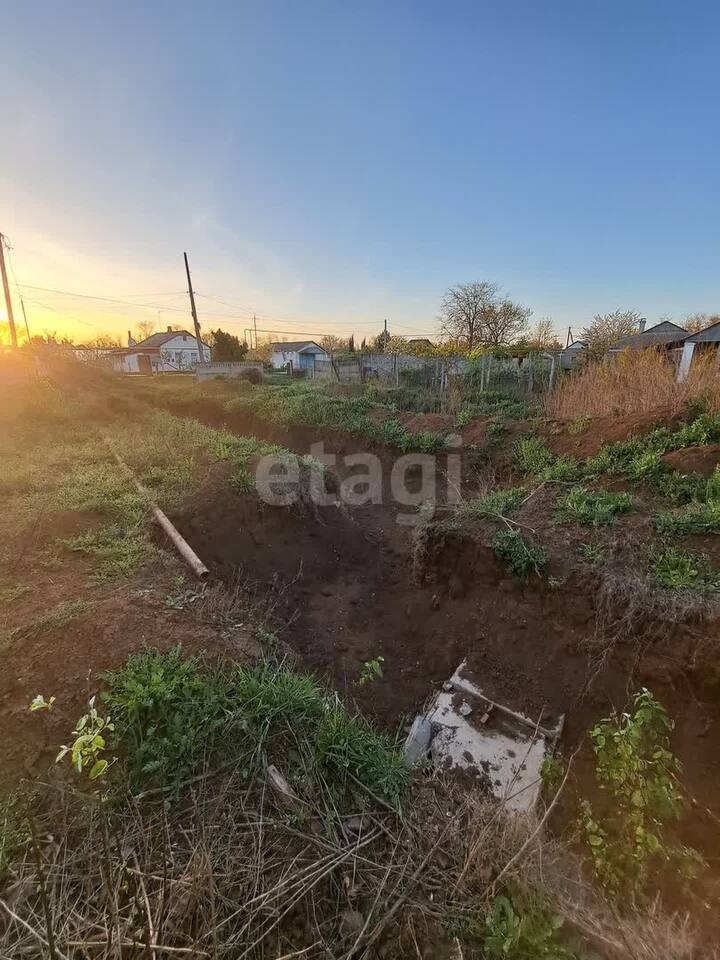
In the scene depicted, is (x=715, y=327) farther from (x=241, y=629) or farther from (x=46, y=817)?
(x=46, y=817)

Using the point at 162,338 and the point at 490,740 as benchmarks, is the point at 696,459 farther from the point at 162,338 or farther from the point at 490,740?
the point at 162,338

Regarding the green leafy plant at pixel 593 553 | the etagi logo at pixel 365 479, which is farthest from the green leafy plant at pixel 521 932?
the etagi logo at pixel 365 479

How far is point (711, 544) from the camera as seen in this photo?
3.29 metres

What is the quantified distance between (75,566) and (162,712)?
87.6 inches

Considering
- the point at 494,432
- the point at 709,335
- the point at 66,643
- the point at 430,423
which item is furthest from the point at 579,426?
the point at 709,335

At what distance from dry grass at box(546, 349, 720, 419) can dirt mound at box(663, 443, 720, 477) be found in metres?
1.28

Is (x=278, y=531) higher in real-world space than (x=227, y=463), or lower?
lower

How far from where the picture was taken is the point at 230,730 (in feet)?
6.91

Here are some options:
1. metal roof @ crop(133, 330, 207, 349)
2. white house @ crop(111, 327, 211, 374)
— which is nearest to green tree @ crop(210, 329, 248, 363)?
white house @ crop(111, 327, 211, 374)

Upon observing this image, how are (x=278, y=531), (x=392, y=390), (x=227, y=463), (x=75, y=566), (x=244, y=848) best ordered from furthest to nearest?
→ (x=392, y=390), (x=227, y=463), (x=278, y=531), (x=75, y=566), (x=244, y=848)

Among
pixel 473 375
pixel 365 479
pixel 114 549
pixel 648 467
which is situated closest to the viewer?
pixel 114 549

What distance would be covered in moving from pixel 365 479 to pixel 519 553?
178 inches

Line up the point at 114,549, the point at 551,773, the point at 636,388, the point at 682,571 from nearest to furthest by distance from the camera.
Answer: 1. the point at 551,773
2. the point at 682,571
3. the point at 114,549
4. the point at 636,388

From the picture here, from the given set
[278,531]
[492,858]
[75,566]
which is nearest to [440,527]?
[278,531]
